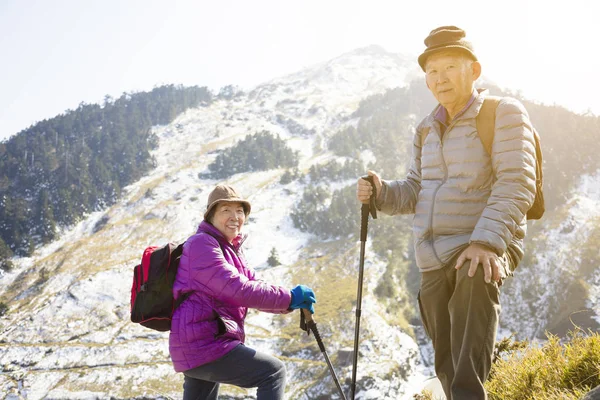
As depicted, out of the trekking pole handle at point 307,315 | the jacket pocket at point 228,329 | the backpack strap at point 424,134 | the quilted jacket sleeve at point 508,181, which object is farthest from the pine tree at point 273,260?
the quilted jacket sleeve at point 508,181

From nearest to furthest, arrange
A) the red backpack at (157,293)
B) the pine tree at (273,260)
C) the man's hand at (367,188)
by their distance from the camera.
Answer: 1. the red backpack at (157,293)
2. the man's hand at (367,188)
3. the pine tree at (273,260)

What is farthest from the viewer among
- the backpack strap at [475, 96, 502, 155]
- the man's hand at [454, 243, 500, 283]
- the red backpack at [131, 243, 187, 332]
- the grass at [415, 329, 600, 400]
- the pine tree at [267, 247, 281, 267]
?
the pine tree at [267, 247, 281, 267]

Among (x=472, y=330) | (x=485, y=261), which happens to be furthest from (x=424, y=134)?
(x=472, y=330)

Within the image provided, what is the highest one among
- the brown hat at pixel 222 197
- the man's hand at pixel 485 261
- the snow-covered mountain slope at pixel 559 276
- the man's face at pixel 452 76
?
the man's face at pixel 452 76

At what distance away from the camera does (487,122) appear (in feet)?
10.5

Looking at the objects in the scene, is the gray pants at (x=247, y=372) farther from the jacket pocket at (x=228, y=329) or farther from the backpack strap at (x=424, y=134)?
the backpack strap at (x=424, y=134)

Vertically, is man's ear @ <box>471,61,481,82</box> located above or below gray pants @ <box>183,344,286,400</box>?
above

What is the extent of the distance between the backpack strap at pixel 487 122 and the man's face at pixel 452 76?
0.70ft

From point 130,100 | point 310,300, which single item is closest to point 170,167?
point 130,100

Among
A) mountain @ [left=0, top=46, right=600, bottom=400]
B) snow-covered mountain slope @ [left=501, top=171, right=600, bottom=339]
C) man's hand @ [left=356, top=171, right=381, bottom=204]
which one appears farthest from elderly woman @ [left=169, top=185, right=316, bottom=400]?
snow-covered mountain slope @ [left=501, top=171, right=600, bottom=339]

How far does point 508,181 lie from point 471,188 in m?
0.35

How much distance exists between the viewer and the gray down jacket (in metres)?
2.88

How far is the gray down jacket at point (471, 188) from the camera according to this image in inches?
113

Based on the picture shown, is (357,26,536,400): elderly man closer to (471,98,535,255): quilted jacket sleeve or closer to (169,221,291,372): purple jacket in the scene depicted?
(471,98,535,255): quilted jacket sleeve
